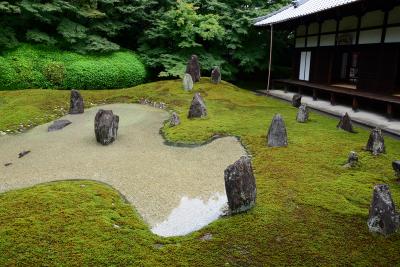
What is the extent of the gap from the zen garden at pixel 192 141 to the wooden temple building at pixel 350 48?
3.5 inches

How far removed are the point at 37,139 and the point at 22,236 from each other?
664 centimetres

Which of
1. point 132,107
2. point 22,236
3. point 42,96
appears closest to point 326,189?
point 22,236

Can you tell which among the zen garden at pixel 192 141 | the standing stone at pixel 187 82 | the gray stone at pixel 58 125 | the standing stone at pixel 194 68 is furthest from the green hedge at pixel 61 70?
the gray stone at pixel 58 125

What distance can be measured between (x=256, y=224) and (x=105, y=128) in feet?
20.8

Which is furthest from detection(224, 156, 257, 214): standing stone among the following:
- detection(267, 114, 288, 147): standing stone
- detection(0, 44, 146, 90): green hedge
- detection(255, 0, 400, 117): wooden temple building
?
detection(0, 44, 146, 90): green hedge

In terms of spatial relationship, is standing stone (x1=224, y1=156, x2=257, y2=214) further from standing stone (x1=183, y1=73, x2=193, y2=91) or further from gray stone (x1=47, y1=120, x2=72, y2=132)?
standing stone (x1=183, y1=73, x2=193, y2=91)

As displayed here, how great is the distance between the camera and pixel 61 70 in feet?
60.6

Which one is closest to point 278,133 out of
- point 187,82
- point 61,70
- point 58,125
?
point 58,125

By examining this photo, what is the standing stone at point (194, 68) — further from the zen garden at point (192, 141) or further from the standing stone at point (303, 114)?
the standing stone at point (303, 114)

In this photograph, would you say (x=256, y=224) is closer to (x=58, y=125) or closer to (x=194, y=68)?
(x=58, y=125)

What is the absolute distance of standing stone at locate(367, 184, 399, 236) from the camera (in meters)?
5.14

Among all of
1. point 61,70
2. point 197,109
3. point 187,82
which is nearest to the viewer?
point 197,109

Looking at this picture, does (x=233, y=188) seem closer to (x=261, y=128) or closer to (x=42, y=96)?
(x=261, y=128)

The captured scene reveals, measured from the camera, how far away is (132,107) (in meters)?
15.6
